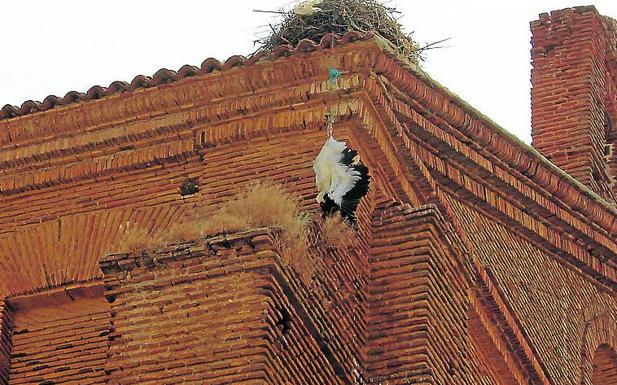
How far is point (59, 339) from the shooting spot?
1428cm

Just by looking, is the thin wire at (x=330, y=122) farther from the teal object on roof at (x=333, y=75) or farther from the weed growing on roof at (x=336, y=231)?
the weed growing on roof at (x=336, y=231)

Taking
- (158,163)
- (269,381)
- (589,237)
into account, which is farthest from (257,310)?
(589,237)

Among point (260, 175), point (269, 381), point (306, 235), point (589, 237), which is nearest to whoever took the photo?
point (269, 381)

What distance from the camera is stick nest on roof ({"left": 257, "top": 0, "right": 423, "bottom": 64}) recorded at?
15.9m

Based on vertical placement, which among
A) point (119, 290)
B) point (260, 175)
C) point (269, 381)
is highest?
point (260, 175)

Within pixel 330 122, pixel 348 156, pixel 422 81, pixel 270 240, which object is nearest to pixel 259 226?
pixel 270 240

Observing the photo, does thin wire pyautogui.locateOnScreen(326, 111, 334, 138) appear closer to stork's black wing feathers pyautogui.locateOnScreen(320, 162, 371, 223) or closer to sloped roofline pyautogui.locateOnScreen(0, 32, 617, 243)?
sloped roofline pyautogui.locateOnScreen(0, 32, 617, 243)

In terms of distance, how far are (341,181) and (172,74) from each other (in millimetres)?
1750

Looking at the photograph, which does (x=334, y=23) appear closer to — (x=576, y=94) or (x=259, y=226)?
(x=259, y=226)

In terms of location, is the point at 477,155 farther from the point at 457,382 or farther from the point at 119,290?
the point at 119,290

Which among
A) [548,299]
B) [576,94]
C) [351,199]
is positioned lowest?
[351,199]

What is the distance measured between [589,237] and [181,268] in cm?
499

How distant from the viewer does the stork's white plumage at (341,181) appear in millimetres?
13477

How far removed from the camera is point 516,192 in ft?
52.1
